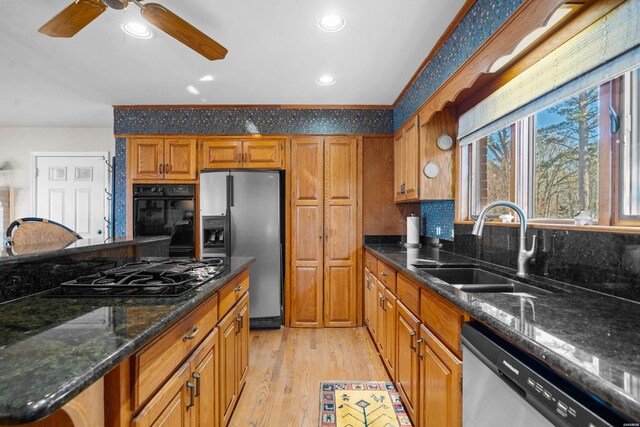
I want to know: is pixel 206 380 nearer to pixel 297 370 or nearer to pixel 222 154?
pixel 297 370

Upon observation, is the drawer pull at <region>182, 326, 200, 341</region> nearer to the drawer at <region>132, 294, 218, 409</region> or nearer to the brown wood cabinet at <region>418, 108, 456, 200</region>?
the drawer at <region>132, 294, 218, 409</region>

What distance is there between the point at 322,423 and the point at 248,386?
67 centimetres

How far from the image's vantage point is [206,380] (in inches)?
53.8

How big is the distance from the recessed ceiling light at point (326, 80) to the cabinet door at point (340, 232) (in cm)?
68

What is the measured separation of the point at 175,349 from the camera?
107cm

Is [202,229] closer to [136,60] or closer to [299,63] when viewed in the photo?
[136,60]

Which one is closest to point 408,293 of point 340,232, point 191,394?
point 191,394

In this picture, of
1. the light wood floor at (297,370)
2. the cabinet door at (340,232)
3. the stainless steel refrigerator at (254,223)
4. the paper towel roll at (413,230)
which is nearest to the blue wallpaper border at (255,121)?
the cabinet door at (340,232)

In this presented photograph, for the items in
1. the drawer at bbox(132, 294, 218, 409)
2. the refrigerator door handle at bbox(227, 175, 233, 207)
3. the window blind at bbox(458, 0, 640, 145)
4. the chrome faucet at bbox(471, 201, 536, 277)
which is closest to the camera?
the drawer at bbox(132, 294, 218, 409)

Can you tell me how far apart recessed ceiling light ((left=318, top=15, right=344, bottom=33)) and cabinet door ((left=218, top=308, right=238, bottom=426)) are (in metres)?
1.88

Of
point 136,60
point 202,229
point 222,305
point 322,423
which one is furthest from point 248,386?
point 136,60

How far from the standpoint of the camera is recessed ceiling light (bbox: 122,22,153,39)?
209cm

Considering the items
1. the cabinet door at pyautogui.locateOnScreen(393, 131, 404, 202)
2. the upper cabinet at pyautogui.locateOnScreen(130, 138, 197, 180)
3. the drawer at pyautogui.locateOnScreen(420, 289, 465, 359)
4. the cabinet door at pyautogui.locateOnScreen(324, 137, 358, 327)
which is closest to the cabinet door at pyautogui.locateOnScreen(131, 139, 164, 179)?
the upper cabinet at pyautogui.locateOnScreen(130, 138, 197, 180)

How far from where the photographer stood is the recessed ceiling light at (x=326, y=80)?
2.83 m
